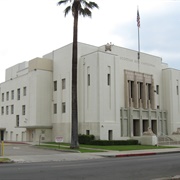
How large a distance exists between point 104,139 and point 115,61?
1078cm

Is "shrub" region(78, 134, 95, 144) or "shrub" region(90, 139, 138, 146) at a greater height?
"shrub" region(78, 134, 95, 144)

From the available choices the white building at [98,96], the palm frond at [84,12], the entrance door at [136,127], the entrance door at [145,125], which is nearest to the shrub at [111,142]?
the white building at [98,96]

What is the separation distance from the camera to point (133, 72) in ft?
154

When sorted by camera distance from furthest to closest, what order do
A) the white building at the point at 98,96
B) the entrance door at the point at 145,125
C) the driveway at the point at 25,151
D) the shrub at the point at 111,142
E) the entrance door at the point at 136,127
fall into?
the entrance door at the point at 145,125 < the entrance door at the point at 136,127 < the white building at the point at 98,96 < the shrub at the point at 111,142 < the driveway at the point at 25,151

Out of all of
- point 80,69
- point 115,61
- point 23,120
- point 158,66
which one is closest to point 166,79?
point 158,66

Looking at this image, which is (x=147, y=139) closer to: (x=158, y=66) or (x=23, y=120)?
(x=158, y=66)

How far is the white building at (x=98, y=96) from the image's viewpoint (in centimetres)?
4173

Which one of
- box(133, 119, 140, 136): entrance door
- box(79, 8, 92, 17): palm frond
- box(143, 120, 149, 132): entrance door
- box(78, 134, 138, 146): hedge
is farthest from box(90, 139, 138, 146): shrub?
box(79, 8, 92, 17): palm frond

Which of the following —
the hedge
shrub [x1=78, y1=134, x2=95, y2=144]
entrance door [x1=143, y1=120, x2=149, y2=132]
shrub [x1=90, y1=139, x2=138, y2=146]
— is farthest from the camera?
entrance door [x1=143, y1=120, x2=149, y2=132]

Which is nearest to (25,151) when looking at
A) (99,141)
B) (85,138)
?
(99,141)

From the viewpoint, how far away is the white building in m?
41.7

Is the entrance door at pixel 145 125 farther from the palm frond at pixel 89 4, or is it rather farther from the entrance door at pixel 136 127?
the palm frond at pixel 89 4

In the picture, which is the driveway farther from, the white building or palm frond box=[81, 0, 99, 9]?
palm frond box=[81, 0, 99, 9]

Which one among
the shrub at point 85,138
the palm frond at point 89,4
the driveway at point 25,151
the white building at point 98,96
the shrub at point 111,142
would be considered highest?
the palm frond at point 89,4
